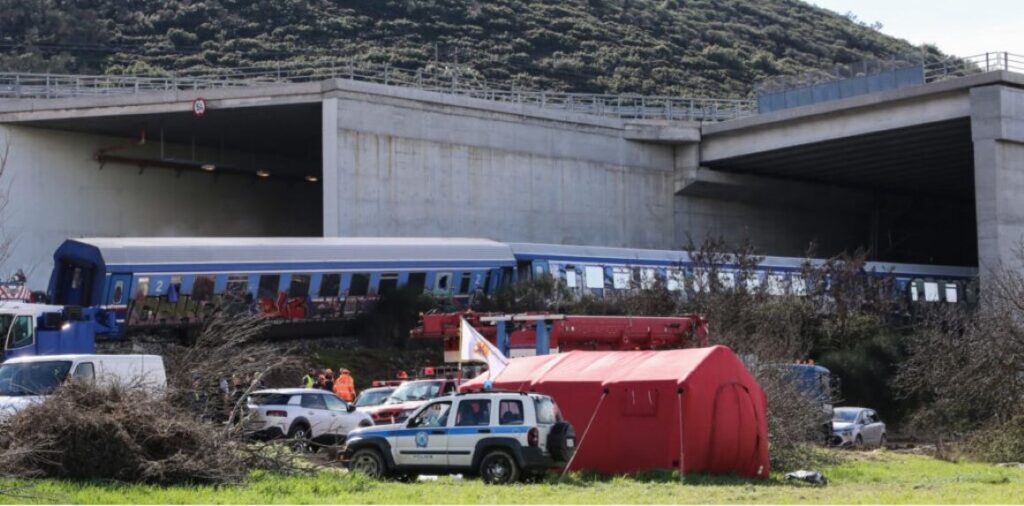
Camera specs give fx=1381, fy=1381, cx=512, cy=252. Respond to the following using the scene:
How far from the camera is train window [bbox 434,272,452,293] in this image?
42.2 metres

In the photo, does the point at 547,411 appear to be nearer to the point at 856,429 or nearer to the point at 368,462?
the point at 368,462

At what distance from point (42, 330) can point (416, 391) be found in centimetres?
860

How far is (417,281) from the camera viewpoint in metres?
41.9

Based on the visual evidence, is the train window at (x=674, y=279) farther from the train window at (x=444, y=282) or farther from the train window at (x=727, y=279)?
Result: the train window at (x=444, y=282)

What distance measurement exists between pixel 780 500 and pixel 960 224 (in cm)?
6583

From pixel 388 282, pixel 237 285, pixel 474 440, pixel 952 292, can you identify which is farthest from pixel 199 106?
pixel 952 292

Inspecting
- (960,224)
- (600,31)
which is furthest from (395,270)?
(600,31)

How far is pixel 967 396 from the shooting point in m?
28.8

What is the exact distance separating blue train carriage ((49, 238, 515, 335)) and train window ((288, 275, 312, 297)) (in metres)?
0.03

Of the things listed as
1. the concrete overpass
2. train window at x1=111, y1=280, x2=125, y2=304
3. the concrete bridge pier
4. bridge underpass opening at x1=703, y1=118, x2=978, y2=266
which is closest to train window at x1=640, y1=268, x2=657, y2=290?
the concrete overpass

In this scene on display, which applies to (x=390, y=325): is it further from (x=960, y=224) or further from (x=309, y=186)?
(x=960, y=224)

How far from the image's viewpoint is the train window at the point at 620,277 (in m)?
46.2

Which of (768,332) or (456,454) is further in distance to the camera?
(768,332)

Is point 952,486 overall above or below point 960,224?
below
